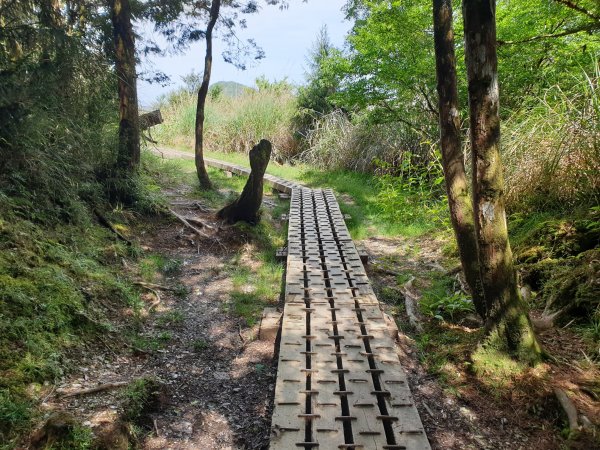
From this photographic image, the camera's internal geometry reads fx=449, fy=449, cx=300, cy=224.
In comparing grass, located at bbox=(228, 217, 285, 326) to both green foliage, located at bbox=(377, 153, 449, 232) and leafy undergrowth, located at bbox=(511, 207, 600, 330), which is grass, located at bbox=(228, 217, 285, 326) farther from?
leafy undergrowth, located at bbox=(511, 207, 600, 330)

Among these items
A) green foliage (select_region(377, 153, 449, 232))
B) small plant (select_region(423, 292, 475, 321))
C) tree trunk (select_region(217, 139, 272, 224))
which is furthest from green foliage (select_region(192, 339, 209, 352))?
green foliage (select_region(377, 153, 449, 232))

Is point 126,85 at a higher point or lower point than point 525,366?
higher

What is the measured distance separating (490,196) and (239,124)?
46.1 ft

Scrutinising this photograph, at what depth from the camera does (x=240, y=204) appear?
738 centimetres

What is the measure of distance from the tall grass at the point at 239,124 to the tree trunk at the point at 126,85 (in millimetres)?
8748

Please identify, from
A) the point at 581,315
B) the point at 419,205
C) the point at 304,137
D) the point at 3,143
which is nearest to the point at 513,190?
the point at 581,315

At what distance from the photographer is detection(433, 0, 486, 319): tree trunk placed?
A: 390 cm

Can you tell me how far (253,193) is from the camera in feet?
23.6

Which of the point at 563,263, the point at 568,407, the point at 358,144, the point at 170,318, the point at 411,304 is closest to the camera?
the point at 568,407

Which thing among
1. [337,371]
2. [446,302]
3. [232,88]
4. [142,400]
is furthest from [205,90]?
[232,88]

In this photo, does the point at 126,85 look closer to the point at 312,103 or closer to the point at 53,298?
the point at 53,298

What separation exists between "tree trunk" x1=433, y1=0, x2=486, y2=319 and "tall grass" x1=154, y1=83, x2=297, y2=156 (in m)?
12.3

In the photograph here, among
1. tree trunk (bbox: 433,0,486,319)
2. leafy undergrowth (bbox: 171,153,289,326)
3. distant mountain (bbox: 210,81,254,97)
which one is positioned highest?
distant mountain (bbox: 210,81,254,97)

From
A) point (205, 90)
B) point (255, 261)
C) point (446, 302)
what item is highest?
point (205, 90)
